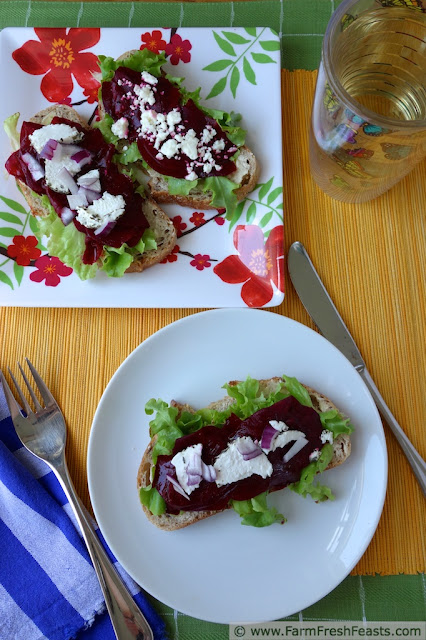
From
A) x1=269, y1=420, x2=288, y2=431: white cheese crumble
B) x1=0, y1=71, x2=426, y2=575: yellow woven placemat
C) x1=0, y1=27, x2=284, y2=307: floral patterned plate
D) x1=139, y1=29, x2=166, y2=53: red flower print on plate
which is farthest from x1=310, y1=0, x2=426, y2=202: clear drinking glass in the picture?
x1=269, y1=420, x2=288, y2=431: white cheese crumble

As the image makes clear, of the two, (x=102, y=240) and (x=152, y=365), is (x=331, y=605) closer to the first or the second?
(x=152, y=365)

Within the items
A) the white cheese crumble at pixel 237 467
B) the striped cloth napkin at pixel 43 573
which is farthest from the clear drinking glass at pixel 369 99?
the striped cloth napkin at pixel 43 573

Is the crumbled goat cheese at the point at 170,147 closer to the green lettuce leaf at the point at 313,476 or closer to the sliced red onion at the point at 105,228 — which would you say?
the sliced red onion at the point at 105,228

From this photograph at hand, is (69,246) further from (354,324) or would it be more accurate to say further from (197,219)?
(354,324)

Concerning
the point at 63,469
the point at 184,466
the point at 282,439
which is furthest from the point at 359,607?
the point at 63,469

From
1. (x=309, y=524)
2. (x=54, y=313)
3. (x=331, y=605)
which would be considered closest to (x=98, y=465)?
(x=54, y=313)
